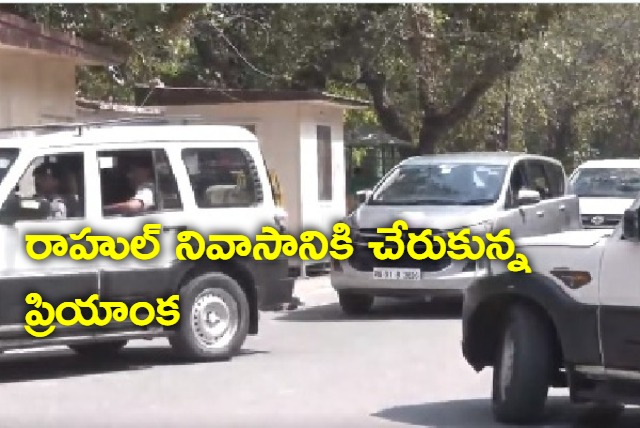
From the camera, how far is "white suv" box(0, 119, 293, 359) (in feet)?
37.3

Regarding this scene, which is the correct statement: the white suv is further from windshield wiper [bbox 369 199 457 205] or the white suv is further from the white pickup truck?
windshield wiper [bbox 369 199 457 205]

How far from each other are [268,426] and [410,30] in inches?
721

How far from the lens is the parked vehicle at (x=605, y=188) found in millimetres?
23250

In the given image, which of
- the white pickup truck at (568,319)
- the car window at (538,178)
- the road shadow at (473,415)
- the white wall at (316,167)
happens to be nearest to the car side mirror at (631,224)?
the white pickup truck at (568,319)

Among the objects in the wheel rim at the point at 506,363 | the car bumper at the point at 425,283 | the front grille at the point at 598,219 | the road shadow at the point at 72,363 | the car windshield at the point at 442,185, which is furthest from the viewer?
the front grille at the point at 598,219

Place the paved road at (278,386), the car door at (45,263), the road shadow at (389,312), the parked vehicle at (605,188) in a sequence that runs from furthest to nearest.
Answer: the parked vehicle at (605,188) < the road shadow at (389,312) < the car door at (45,263) < the paved road at (278,386)

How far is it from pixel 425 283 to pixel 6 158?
574 cm

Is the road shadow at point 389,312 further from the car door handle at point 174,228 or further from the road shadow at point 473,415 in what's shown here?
the road shadow at point 473,415

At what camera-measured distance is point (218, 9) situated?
84.3ft

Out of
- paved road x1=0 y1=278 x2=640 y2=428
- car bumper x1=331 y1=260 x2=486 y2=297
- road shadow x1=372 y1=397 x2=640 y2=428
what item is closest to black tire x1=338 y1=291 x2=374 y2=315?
car bumper x1=331 y1=260 x2=486 y2=297

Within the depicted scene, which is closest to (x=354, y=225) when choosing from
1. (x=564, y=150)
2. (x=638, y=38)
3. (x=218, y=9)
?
(x=218, y=9)

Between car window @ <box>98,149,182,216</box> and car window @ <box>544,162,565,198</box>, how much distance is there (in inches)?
289

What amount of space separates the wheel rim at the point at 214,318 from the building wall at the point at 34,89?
20.7 ft

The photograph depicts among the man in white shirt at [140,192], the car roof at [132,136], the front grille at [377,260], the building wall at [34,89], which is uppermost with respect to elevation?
the building wall at [34,89]
